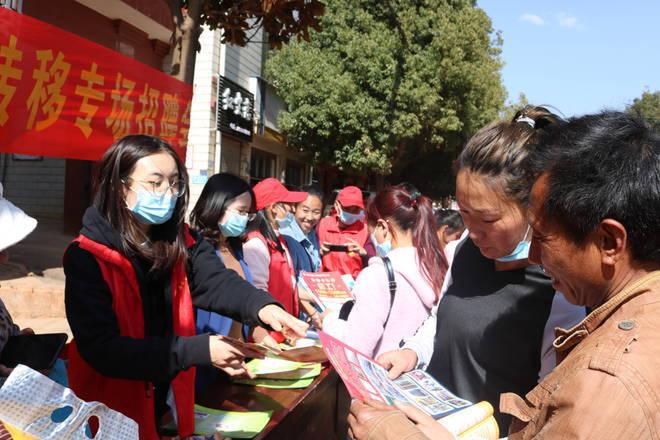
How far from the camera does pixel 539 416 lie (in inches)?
37.3

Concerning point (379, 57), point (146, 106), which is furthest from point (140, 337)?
point (379, 57)

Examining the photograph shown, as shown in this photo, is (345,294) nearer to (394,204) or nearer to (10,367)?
(394,204)

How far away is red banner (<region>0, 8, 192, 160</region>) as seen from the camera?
2.86 m

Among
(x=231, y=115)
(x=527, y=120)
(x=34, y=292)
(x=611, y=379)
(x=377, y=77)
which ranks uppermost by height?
(x=377, y=77)

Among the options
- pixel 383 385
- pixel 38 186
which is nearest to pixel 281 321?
pixel 383 385

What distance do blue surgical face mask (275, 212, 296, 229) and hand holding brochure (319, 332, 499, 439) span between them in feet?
10.1

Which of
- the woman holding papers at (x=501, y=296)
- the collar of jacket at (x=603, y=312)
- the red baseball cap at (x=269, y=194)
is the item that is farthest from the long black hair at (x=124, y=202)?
→ the red baseball cap at (x=269, y=194)

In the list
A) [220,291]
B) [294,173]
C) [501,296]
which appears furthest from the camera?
[294,173]

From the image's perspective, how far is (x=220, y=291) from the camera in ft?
6.85

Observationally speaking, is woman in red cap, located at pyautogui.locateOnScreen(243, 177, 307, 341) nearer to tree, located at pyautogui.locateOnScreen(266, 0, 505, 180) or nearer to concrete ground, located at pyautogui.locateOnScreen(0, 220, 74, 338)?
concrete ground, located at pyautogui.locateOnScreen(0, 220, 74, 338)

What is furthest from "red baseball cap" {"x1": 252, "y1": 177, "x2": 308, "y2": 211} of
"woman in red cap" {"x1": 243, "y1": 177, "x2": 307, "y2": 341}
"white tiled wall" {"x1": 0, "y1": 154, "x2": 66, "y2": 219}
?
"white tiled wall" {"x1": 0, "y1": 154, "x2": 66, "y2": 219}

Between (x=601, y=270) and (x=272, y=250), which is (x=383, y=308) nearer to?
(x=601, y=270)

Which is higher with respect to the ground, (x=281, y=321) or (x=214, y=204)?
(x=214, y=204)

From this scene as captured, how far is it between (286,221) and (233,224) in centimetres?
168
